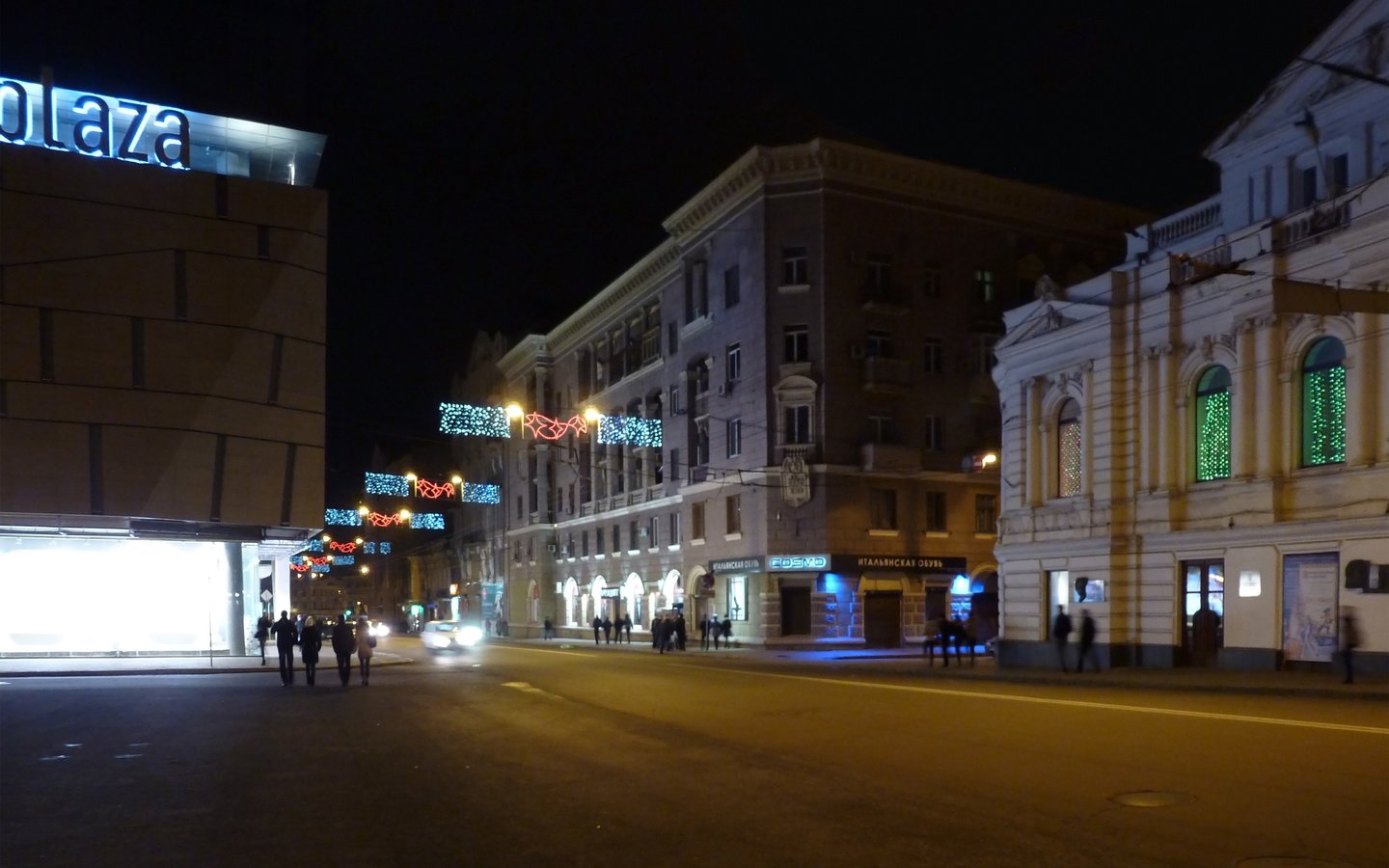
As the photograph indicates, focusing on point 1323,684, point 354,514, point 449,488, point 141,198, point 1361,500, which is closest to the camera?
point 1323,684

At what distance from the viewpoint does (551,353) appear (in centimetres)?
7275

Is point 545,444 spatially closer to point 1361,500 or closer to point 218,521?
point 218,521

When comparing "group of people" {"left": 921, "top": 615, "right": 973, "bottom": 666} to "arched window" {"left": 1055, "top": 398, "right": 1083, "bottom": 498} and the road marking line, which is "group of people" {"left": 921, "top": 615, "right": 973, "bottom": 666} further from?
the road marking line

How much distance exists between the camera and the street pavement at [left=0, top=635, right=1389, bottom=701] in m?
22.2

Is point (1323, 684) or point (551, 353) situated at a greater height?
point (551, 353)

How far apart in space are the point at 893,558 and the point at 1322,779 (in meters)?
35.1

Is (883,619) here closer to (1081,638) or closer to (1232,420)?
(1081,638)

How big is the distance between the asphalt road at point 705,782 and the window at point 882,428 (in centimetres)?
2525

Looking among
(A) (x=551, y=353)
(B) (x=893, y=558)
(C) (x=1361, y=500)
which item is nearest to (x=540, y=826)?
(C) (x=1361, y=500)

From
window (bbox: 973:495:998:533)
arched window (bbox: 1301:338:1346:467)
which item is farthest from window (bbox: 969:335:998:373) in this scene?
arched window (bbox: 1301:338:1346:467)

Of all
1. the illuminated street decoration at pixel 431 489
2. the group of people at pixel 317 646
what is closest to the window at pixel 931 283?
the illuminated street decoration at pixel 431 489

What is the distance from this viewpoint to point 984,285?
161 ft

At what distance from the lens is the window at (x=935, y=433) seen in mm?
47594

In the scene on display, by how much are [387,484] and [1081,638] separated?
3736 centimetres
